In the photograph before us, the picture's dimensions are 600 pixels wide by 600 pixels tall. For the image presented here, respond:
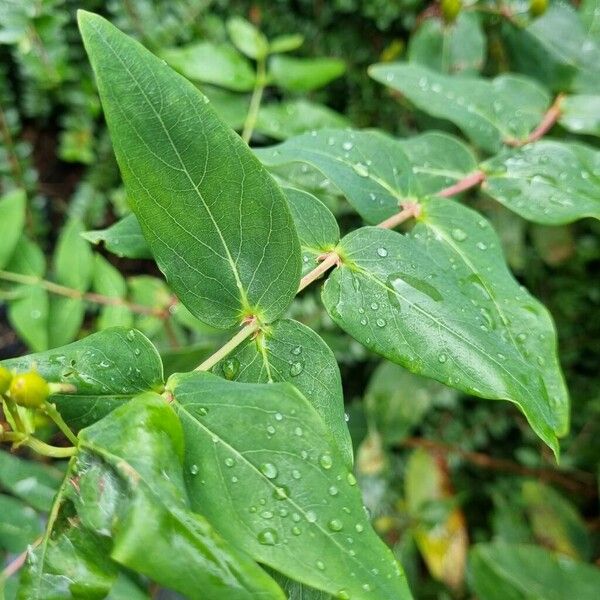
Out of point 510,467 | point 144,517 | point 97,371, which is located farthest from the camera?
point 510,467

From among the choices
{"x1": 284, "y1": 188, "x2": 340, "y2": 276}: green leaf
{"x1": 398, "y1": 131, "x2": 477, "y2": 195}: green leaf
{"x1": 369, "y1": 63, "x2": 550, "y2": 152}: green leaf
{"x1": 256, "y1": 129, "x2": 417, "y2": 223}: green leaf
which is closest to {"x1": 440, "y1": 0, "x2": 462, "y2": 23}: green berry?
{"x1": 369, "y1": 63, "x2": 550, "y2": 152}: green leaf

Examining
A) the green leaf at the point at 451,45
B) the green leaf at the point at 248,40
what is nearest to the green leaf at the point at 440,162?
the green leaf at the point at 451,45

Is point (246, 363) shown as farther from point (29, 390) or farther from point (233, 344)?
point (29, 390)

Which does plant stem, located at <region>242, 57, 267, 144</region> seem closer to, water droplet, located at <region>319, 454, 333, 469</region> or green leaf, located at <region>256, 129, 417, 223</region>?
green leaf, located at <region>256, 129, 417, 223</region>

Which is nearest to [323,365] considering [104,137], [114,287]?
[114,287]

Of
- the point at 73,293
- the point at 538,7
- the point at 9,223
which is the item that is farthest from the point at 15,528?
the point at 538,7
